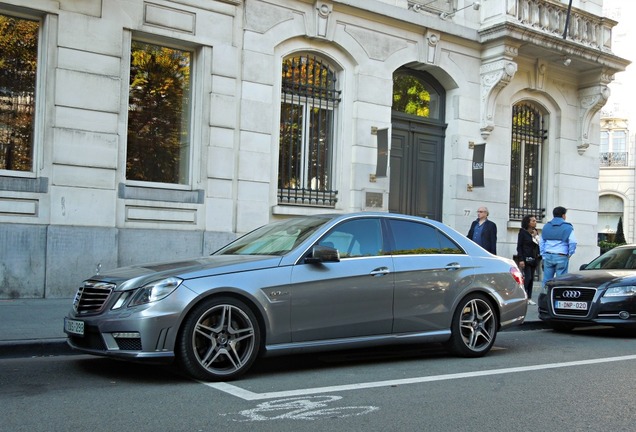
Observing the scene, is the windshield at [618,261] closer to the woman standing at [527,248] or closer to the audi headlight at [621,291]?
the audi headlight at [621,291]

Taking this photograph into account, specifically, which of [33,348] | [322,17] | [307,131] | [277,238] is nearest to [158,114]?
[307,131]

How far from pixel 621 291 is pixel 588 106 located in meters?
10.7

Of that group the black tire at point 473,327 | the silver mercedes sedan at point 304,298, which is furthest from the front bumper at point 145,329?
the black tire at point 473,327

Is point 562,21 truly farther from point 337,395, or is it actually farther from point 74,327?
point 74,327

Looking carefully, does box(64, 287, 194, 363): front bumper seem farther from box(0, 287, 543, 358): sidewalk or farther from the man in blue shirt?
the man in blue shirt

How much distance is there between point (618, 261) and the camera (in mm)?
11734

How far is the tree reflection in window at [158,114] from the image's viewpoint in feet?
43.2

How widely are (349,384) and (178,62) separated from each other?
345 inches

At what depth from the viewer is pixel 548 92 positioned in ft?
63.3

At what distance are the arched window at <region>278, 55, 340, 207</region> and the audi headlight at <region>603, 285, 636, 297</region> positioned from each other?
20.9 ft

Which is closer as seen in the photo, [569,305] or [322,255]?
[322,255]

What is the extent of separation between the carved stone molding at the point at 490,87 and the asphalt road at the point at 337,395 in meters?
10.0

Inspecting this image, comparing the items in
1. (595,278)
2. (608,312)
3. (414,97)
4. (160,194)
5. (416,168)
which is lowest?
(608,312)

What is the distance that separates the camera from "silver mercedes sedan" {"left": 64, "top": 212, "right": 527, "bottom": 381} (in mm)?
6359
